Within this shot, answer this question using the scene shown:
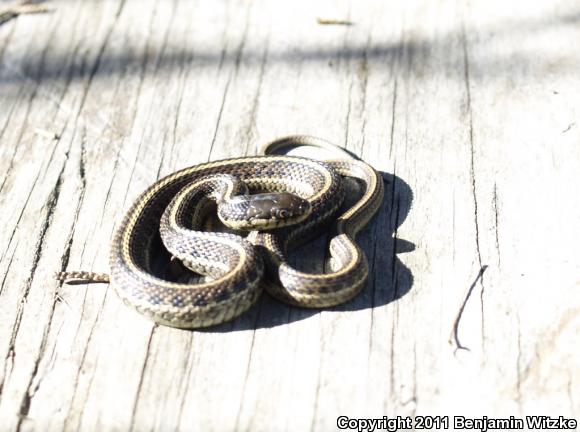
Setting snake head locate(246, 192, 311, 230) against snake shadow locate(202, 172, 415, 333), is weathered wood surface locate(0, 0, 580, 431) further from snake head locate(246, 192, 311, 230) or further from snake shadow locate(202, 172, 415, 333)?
snake head locate(246, 192, 311, 230)

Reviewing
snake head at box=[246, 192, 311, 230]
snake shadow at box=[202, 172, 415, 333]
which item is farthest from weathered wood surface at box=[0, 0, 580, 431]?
snake head at box=[246, 192, 311, 230]

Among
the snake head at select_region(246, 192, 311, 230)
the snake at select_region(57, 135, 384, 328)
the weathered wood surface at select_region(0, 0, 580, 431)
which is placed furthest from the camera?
the snake head at select_region(246, 192, 311, 230)

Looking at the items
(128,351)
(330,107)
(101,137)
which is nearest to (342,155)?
(330,107)

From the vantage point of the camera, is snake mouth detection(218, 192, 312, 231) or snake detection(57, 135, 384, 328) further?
snake mouth detection(218, 192, 312, 231)

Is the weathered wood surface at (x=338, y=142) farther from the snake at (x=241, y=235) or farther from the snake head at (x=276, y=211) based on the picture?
the snake head at (x=276, y=211)

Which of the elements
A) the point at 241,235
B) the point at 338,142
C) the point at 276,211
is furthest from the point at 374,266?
the point at 338,142

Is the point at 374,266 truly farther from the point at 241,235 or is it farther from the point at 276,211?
the point at 241,235

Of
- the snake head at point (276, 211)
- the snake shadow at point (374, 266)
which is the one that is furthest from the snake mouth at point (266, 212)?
the snake shadow at point (374, 266)

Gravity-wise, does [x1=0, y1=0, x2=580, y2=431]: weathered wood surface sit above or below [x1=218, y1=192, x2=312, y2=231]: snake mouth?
below
